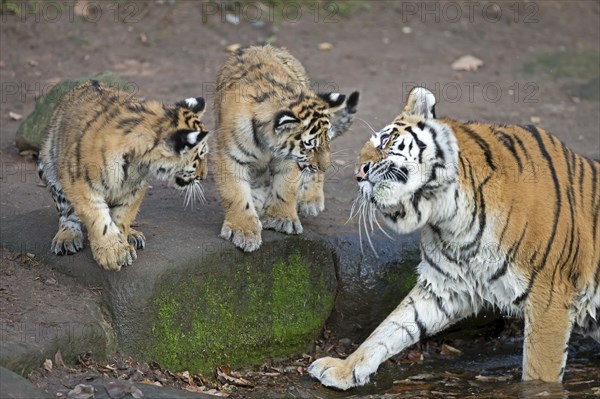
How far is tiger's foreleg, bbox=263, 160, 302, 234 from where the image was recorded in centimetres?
671

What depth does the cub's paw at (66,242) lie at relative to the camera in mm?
6254

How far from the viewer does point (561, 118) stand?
10031 mm

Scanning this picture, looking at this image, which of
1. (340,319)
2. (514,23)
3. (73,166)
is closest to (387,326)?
(340,319)

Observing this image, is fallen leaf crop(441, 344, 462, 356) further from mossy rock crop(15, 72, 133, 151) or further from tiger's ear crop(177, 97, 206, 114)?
mossy rock crop(15, 72, 133, 151)

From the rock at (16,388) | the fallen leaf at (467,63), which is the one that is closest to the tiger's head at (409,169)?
the rock at (16,388)

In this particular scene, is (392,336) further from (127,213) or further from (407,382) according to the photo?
(127,213)

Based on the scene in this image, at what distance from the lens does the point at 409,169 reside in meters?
5.65

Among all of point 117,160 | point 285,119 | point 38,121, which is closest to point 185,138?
point 117,160

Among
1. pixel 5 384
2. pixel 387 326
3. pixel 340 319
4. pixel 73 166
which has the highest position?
pixel 73 166

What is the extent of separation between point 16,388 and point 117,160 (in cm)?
162

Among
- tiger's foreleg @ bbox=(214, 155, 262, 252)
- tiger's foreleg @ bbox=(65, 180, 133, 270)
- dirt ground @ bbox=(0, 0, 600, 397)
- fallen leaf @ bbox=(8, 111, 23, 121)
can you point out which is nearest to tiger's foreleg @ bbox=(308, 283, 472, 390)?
tiger's foreleg @ bbox=(214, 155, 262, 252)

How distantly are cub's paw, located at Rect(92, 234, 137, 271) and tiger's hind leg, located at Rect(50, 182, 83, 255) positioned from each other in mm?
380

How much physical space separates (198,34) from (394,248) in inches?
228

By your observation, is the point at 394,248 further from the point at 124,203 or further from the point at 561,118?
the point at 561,118
